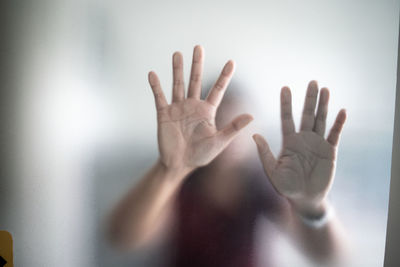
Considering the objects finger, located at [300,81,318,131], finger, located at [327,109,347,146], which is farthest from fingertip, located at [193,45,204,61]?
finger, located at [327,109,347,146]

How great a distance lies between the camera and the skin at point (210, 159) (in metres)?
1.15

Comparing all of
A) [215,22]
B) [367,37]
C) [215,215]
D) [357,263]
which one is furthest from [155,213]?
[367,37]

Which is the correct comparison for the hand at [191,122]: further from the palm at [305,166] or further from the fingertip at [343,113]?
the fingertip at [343,113]

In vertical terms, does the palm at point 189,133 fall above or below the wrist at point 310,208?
above

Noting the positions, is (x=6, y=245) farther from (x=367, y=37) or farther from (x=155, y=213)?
(x=367, y=37)

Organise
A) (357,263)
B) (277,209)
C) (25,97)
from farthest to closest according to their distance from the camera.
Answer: (357,263), (277,209), (25,97)

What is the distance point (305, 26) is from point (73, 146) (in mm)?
1021

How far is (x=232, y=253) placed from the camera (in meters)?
1.25

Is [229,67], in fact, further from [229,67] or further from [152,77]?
[152,77]

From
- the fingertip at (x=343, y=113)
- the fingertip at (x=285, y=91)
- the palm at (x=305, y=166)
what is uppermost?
the fingertip at (x=285, y=91)

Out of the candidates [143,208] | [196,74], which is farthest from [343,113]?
[143,208]

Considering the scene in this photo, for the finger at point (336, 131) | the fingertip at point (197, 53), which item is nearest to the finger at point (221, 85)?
the fingertip at point (197, 53)

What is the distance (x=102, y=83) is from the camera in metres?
1.10

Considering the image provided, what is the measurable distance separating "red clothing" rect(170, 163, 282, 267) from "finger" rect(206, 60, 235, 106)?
0.91 ft
